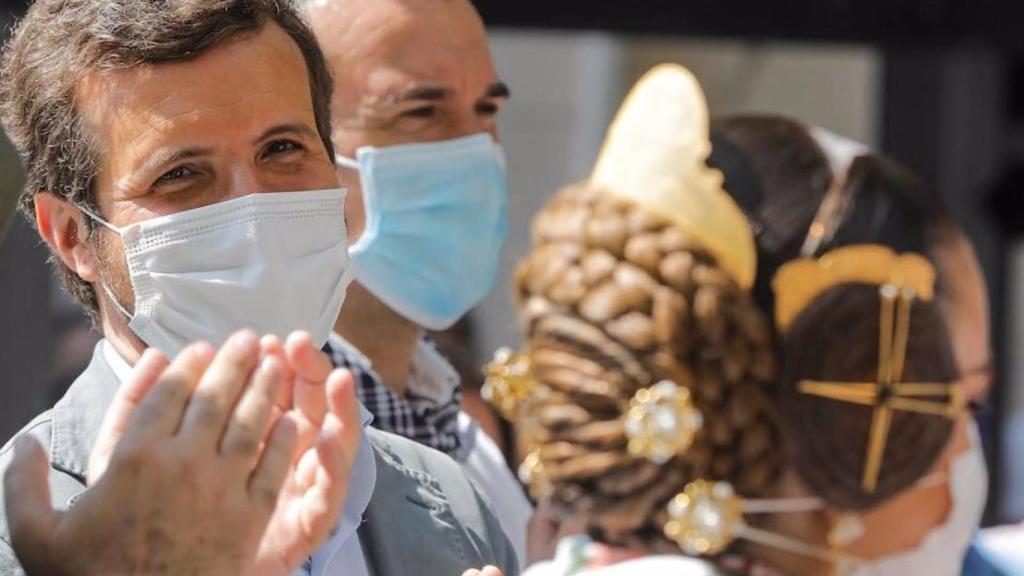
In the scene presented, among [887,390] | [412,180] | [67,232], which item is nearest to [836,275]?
[887,390]

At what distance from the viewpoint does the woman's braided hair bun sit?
199cm

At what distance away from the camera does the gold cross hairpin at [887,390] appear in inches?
77.0

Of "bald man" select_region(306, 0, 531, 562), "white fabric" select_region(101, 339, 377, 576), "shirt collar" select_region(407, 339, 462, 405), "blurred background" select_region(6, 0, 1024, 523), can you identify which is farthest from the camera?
"blurred background" select_region(6, 0, 1024, 523)

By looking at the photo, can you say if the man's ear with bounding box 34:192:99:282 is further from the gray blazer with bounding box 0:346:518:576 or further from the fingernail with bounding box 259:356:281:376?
the fingernail with bounding box 259:356:281:376

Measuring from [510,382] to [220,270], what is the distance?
44 cm

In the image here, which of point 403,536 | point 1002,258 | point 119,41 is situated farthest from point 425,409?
point 1002,258

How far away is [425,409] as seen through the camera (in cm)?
334

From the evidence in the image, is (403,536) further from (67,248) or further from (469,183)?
(469,183)

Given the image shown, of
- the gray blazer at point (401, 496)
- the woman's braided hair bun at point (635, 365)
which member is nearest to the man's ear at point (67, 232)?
the gray blazer at point (401, 496)

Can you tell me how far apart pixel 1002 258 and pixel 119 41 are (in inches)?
205

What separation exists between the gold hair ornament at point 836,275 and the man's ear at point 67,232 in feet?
3.20

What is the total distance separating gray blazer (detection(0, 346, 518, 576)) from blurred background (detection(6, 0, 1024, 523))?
5.74 ft

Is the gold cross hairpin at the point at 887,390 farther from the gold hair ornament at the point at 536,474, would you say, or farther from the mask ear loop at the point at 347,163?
the mask ear loop at the point at 347,163

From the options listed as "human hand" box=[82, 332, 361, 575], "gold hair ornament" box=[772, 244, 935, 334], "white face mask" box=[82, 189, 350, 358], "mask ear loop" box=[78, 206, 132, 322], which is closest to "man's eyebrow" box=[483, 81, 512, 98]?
"white face mask" box=[82, 189, 350, 358]
